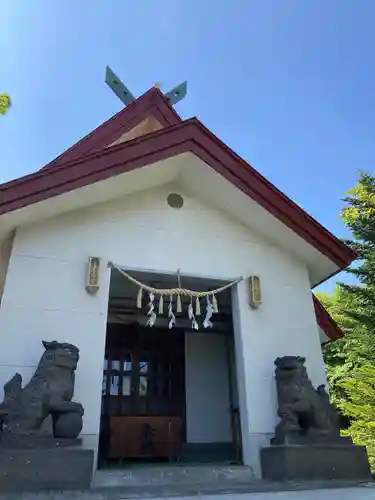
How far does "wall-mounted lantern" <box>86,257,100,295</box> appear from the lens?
4.28 metres

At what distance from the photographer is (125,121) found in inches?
261

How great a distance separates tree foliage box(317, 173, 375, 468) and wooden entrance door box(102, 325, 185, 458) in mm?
6050

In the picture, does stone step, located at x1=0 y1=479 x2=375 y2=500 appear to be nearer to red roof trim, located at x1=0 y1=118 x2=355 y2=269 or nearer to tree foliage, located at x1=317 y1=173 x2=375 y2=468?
red roof trim, located at x1=0 y1=118 x2=355 y2=269

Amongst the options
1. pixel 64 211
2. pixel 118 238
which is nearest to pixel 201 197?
Result: pixel 118 238

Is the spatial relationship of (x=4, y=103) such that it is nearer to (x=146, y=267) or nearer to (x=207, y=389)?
(x=146, y=267)

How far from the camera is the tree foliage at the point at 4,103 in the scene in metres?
4.89

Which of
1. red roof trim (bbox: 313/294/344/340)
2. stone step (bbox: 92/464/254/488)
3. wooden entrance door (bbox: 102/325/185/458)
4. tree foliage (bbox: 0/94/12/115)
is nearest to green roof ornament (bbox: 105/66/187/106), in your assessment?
tree foliage (bbox: 0/94/12/115)

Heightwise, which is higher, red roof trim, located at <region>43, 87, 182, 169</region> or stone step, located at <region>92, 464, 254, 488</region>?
red roof trim, located at <region>43, 87, 182, 169</region>

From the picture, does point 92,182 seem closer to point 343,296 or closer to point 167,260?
point 167,260


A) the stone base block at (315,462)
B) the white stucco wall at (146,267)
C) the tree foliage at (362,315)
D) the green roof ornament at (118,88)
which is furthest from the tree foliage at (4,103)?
the tree foliage at (362,315)

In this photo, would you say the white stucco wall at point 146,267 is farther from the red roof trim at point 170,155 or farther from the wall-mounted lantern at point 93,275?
the red roof trim at point 170,155

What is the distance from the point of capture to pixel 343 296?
38.9 ft

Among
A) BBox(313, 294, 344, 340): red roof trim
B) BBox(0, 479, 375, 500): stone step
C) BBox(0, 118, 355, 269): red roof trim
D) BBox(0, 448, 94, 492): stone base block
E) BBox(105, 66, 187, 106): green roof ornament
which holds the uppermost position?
BBox(105, 66, 187, 106): green roof ornament

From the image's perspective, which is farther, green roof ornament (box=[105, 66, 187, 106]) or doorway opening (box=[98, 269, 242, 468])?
green roof ornament (box=[105, 66, 187, 106])
